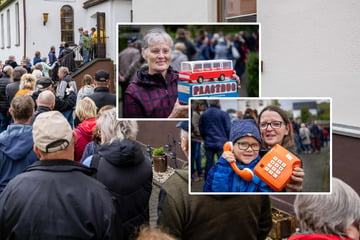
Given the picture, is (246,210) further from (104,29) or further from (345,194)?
(104,29)

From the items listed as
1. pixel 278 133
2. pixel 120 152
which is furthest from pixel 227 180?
pixel 120 152

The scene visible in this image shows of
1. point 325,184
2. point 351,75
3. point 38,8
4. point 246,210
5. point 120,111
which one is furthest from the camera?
point 38,8

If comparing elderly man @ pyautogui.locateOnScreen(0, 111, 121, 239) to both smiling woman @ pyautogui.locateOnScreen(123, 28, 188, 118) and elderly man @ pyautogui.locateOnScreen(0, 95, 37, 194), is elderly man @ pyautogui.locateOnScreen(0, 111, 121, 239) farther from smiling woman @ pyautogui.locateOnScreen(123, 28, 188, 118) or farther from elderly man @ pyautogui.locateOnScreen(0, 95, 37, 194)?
elderly man @ pyautogui.locateOnScreen(0, 95, 37, 194)

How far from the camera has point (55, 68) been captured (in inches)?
808

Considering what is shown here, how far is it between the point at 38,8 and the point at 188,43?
28.9 meters

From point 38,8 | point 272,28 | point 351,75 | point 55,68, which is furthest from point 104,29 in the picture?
point 351,75

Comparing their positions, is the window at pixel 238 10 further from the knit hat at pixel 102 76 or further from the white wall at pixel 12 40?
the white wall at pixel 12 40

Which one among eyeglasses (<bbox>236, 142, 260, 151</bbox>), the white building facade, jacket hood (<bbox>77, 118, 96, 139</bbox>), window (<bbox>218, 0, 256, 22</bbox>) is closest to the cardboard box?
eyeglasses (<bbox>236, 142, 260, 151</bbox>)

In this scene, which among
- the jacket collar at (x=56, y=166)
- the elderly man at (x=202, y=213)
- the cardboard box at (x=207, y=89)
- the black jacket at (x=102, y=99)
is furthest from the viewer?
the black jacket at (x=102, y=99)

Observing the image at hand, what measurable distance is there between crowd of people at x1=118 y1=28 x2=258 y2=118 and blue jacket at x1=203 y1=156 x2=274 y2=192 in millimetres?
323

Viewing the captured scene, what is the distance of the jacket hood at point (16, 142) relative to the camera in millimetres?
4166

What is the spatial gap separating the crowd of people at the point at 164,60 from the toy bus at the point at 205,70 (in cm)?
4

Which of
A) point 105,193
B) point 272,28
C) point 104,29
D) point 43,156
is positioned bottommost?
point 105,193

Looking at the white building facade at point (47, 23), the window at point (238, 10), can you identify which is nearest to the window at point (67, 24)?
the white building facade at point (47, 23)
